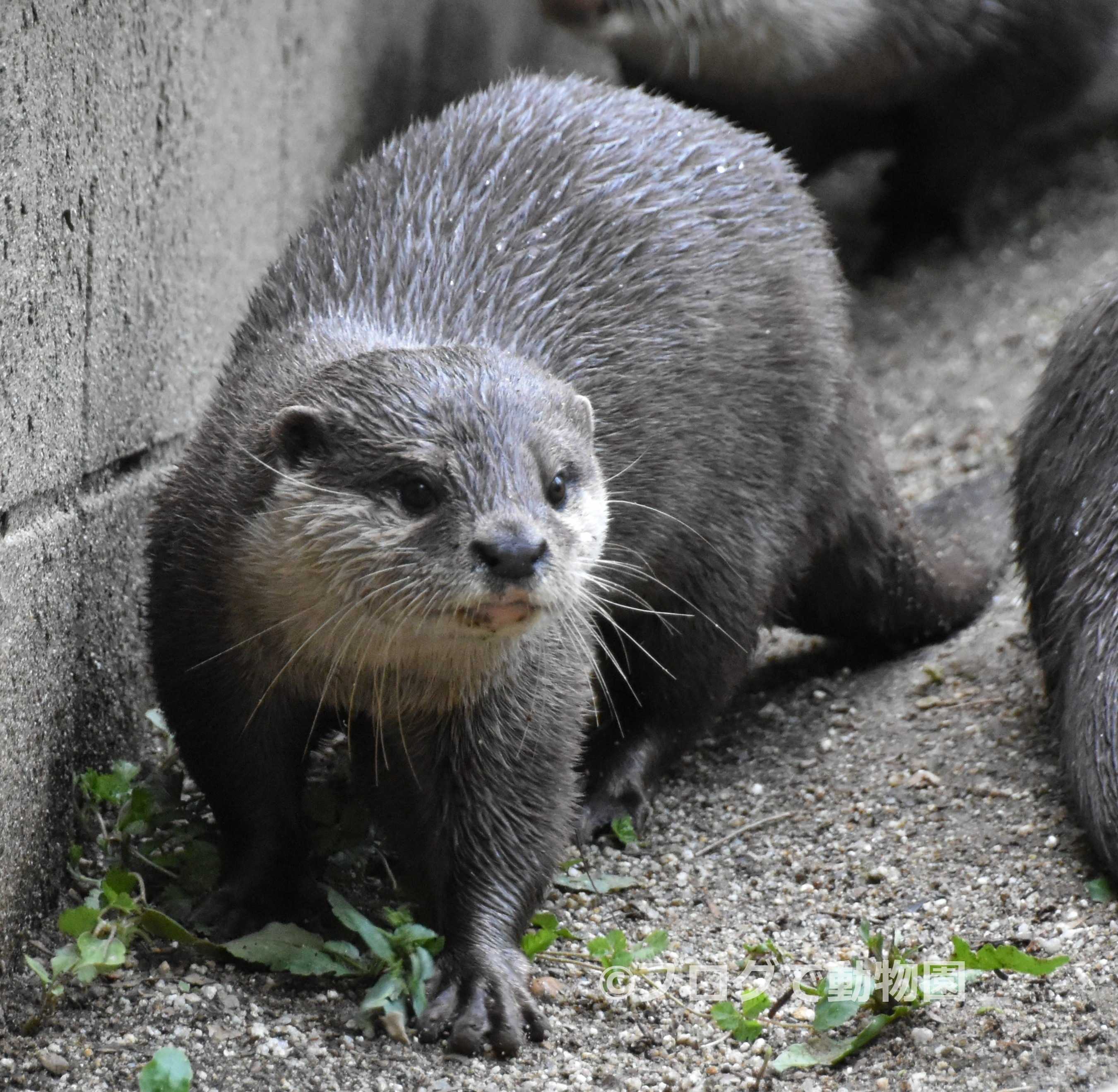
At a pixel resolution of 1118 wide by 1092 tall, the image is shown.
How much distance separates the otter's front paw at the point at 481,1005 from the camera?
2.32 meters

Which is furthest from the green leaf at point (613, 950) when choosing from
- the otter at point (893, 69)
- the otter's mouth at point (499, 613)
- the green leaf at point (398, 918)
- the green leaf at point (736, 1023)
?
the otter at point (893, 69)

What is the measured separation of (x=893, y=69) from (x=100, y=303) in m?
4.11

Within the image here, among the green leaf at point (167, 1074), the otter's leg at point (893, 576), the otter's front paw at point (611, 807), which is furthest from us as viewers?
the otter's leg at point (893, 576)

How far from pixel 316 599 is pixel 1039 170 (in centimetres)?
498

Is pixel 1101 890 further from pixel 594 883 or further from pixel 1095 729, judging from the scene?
pixel 594 883

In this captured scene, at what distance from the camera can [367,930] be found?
2.42 meters

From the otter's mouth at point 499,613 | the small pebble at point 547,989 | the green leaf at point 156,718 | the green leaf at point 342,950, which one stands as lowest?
the green leaf at point 156,718

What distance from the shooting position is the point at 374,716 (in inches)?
98.4

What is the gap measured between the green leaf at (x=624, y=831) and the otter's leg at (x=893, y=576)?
2.30 ft

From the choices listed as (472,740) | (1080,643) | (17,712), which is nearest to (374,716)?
(472,740)

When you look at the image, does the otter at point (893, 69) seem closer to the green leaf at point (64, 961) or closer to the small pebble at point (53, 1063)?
the green leaf at point (64, 961)

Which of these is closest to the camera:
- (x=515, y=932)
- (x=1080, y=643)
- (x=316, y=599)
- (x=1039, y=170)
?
(x=316, y=599)

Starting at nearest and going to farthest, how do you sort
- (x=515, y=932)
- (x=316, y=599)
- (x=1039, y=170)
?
(x=316, y=599) → (x=515, y=932) → (x=1039, y=170)

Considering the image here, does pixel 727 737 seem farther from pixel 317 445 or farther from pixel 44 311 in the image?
pixel 44 311
